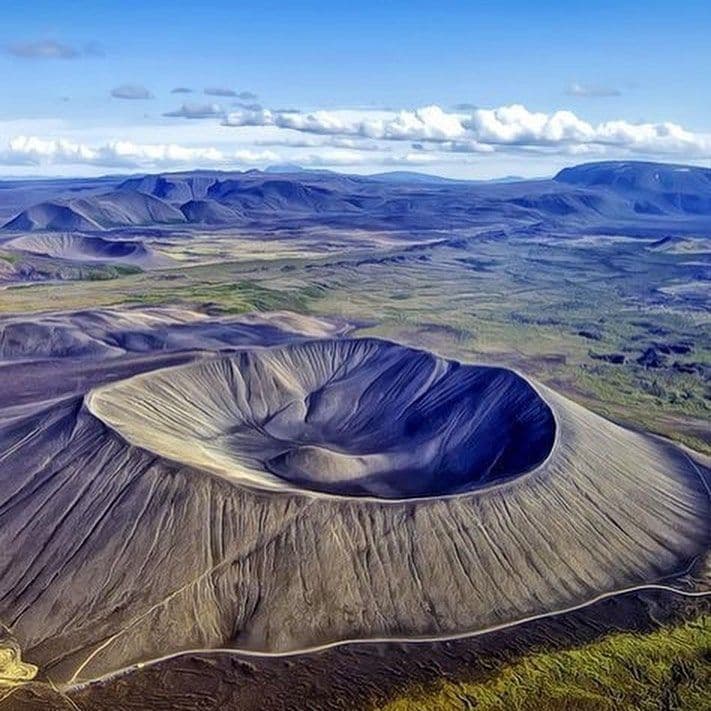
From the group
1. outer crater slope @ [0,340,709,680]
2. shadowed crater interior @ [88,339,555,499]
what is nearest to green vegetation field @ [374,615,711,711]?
outer crater slope @ [0,340,709,680]

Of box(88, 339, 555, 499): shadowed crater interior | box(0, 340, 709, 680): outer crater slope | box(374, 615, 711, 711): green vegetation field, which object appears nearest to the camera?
box(374, 615, 711, 711): green vegetation field

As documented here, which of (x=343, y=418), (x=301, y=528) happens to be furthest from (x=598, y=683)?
(x=343, y=418)

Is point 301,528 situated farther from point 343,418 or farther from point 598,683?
point 343,418

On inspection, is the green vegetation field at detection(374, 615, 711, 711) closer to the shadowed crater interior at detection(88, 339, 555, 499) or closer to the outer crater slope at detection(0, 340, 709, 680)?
the outer crater slope at detection(0, 340, 709, 680)

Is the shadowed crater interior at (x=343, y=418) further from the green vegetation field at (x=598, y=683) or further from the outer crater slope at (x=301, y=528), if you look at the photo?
the green vegetation field at (x=598, y=683)

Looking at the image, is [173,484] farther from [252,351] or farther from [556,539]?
[252,351]

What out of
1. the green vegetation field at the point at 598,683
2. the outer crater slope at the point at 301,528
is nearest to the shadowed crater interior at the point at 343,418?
the outer crater slope at the point at 301,528

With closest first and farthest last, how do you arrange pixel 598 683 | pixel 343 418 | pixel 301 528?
pixel 598 683 → pixel 301 528 → pixel 343 418

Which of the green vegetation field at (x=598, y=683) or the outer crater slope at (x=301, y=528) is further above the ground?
the outer crater slope at (x=301, y=528)
